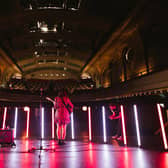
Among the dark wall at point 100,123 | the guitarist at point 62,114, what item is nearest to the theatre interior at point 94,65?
the dark wall at point 100,123

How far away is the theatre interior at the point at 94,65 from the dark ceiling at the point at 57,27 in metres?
0.04

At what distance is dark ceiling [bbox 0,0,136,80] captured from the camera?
570cm

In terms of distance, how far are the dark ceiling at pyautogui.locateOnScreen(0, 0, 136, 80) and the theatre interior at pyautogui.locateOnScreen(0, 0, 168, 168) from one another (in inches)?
1.5

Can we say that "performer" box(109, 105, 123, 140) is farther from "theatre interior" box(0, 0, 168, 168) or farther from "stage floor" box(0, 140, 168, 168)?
"stage floor" box(0, 140, 168, 168)

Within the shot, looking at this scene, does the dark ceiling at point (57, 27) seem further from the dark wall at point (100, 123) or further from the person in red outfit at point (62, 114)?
the dark wall at point (100, 123)

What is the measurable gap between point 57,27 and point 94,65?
16.2 ft

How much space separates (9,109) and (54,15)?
594 cm

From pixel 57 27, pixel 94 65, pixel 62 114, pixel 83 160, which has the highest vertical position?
pixel 57 27

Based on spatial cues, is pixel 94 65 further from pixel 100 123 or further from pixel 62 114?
pixel 62 114

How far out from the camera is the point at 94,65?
11.4 metres

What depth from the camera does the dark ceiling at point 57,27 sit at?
570 cm

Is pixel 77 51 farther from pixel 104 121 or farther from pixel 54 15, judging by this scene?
pixel 104 121

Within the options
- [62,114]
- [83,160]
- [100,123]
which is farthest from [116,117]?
[83,160]

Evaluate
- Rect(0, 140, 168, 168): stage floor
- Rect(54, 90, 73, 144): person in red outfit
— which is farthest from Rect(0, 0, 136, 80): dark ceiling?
Rect(0, 140, 168, 168): stage floor
